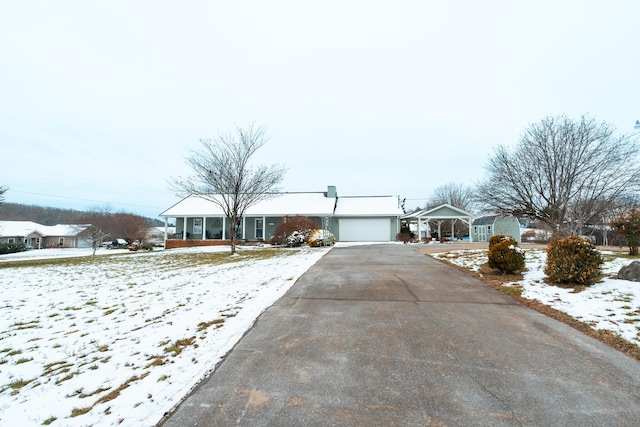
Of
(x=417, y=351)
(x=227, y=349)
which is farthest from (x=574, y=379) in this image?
(x=227, y=349)

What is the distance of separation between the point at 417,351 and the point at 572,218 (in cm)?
829

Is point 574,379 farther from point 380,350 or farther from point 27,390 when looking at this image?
→ point 27,390

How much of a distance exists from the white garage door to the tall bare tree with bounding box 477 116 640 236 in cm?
1639

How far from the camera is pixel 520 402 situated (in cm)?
249

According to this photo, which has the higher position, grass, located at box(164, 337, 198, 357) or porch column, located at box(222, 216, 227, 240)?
porch column, located at box(222, 216, 227, 240)

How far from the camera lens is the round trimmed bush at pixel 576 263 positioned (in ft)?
20.9

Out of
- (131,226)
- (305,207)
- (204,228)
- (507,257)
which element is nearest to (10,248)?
(131,226)

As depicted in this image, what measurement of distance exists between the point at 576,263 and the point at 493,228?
73.8ft

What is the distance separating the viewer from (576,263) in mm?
6434

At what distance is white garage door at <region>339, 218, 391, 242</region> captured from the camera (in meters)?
26.5

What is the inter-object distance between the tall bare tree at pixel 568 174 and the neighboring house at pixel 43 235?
195ft

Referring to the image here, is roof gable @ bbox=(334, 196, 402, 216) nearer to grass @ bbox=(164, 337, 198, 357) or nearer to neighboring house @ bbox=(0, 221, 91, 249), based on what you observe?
grass @ bbox=(164, 337, 198, 357)

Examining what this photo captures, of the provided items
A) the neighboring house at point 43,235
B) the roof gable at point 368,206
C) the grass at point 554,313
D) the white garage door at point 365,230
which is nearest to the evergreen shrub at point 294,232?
the roof gable at point 368,206

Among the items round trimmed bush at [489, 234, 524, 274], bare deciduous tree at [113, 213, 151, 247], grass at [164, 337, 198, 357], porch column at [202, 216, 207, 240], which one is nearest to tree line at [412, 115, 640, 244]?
round trimmed bush at [489, 234, 524, 274]
